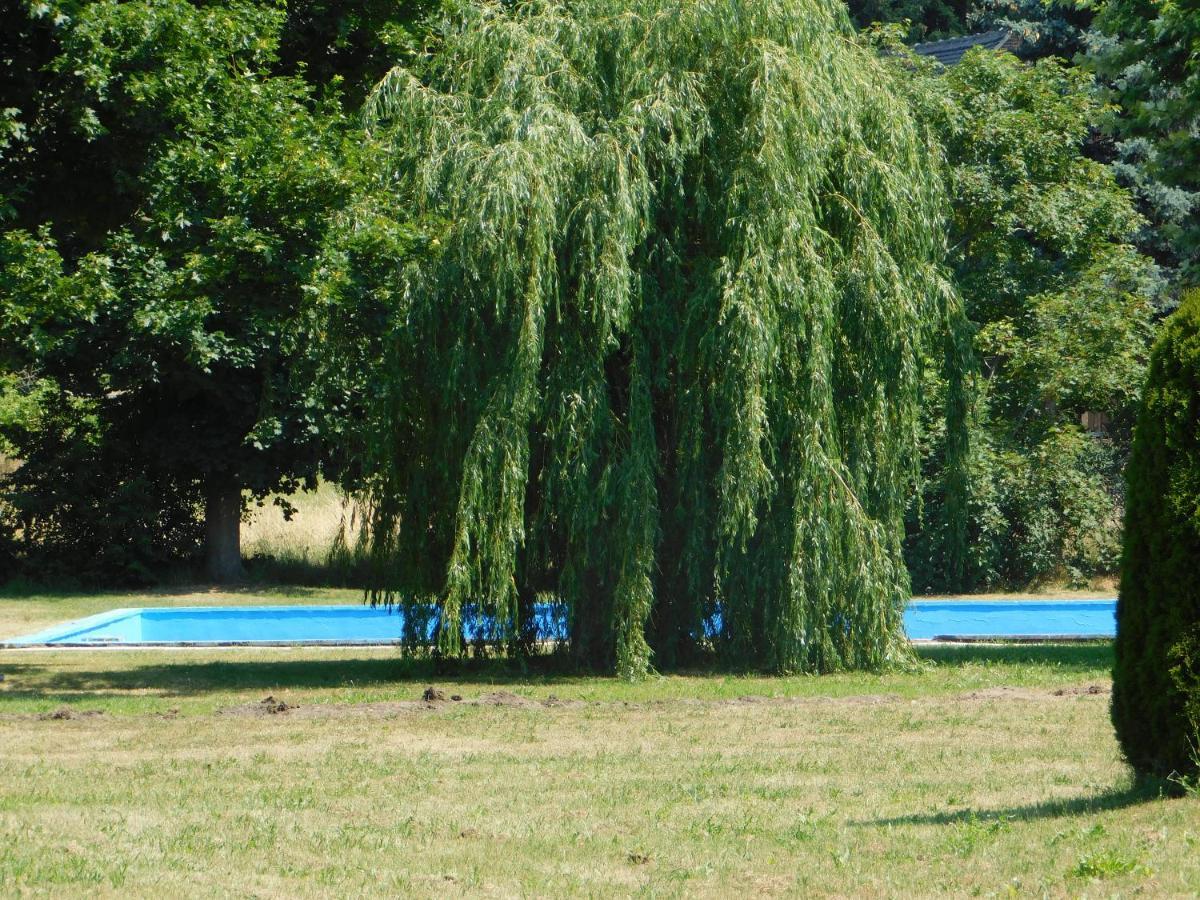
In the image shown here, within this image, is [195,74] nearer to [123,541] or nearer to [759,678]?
[759,678]

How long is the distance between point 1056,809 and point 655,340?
7.66 m

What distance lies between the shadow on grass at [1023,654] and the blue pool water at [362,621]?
14.0 feet

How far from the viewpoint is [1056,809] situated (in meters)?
7.02

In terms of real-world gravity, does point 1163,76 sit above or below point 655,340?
above

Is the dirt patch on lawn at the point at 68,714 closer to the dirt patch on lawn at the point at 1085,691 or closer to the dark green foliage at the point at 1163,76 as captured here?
the dirt patch on lawn at the point at 1085,691

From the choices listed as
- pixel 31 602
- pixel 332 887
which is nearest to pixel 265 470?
pixel 31 602

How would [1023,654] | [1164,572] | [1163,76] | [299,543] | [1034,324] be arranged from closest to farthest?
1. [1164,572]
2. [1163,76]
3. [1023,654]
4. [1034,324]
5. [299,543]

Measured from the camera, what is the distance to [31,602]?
81.4ft

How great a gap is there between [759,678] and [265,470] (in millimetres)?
14598

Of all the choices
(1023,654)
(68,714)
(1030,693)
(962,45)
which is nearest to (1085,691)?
(1030,693)

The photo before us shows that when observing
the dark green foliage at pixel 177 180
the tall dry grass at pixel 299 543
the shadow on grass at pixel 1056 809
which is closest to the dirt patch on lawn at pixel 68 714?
the dark green foliage at pixel 177 180

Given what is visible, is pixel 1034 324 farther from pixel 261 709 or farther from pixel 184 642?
pixel 261 709

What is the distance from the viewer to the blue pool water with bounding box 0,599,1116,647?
23.0 m

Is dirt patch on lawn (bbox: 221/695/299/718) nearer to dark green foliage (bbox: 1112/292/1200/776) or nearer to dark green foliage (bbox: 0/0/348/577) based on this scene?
dark green foliage (bbox: 0/0/348/577)
